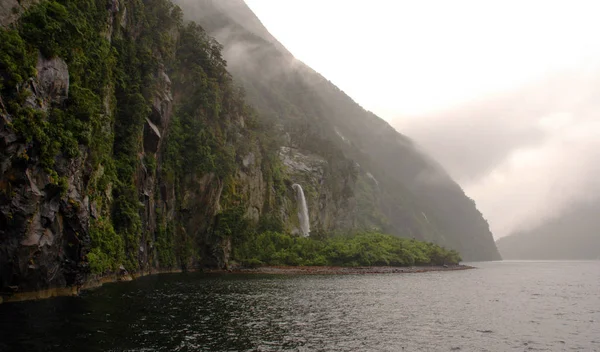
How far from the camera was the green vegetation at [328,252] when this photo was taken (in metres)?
95.7

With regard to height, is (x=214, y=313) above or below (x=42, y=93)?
below

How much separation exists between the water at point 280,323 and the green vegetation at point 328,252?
5074 centimetres

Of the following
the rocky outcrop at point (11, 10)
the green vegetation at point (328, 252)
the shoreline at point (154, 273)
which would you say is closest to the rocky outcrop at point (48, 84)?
the rocky outcrop at point (11, 10)

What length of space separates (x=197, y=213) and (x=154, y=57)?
3043 cm

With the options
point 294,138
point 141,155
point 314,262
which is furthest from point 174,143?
point 294,138

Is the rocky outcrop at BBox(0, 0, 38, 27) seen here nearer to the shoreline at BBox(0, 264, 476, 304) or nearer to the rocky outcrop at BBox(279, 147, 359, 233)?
the shoreline at BBox(0, 264, 476, 304)

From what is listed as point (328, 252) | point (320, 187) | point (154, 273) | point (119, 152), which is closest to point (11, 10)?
point (119, 152)

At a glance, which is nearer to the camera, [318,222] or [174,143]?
[174,143]

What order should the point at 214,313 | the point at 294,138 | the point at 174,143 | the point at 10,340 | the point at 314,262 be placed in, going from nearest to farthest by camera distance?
the point at 10,340 < the point at 214,313 < the point at 174,143 < the point at 314,262 < the point at 294,138

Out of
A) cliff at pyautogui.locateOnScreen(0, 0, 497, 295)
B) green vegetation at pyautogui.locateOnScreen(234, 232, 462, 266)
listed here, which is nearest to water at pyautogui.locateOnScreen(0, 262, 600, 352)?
cliff at pyautogui.locateOnScreen(0, 0, 497, 295)

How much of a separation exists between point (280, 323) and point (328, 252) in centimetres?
7924

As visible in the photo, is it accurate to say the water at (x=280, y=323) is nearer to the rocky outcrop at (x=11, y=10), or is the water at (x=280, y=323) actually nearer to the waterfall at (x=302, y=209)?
the rocky outcrop at (x=11, y=10)

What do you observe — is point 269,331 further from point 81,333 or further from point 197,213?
point 197,213

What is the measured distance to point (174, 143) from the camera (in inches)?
3086
